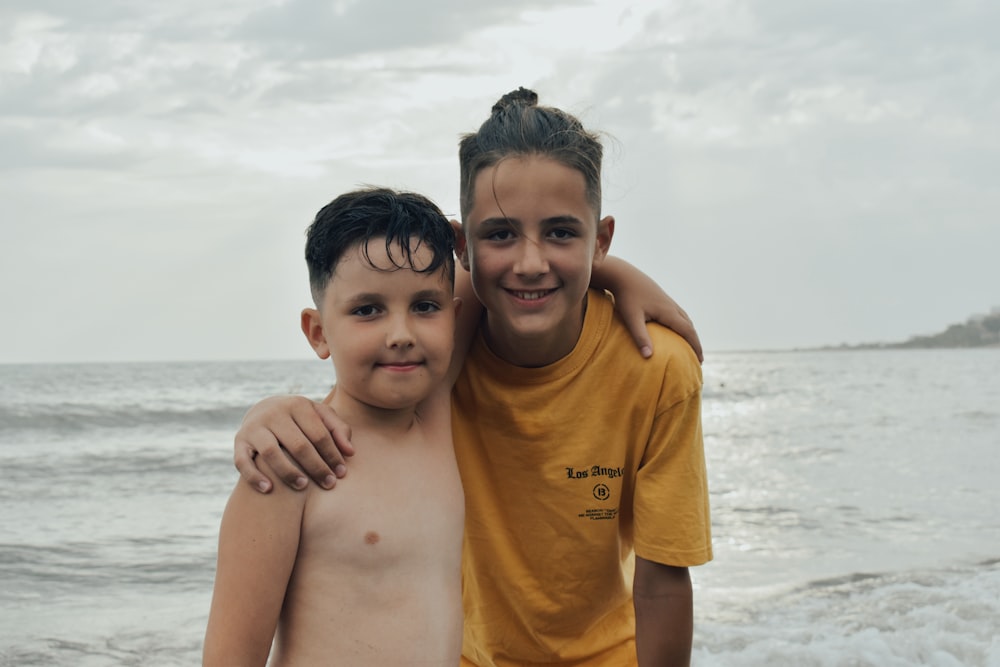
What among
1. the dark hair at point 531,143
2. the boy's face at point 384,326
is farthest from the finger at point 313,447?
the dark hair at point 531,143

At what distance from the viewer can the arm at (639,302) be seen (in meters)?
2.65

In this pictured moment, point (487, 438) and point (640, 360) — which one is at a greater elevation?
point (640, 360)

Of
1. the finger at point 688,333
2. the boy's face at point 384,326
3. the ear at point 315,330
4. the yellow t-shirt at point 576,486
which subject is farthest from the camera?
the finger at point 688,333

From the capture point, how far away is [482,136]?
2541 mm

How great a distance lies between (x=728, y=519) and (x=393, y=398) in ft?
21.5

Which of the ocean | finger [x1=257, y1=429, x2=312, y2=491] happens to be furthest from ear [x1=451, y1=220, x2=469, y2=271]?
the ocean

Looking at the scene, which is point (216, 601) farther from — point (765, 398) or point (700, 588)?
point (765, 398)

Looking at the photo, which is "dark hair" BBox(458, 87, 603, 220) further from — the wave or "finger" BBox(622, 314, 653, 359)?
the wave

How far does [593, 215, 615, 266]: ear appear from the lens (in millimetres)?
2645

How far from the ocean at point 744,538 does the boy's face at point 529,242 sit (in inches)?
113

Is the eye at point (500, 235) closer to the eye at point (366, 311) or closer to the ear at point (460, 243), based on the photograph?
the ear at point (460, 243)

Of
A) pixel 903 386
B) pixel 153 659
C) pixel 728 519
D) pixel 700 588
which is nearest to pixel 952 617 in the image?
pixel 700 588

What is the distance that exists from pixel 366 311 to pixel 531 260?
418 mm

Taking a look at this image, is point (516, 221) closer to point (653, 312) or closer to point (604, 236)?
point (604, 236)
